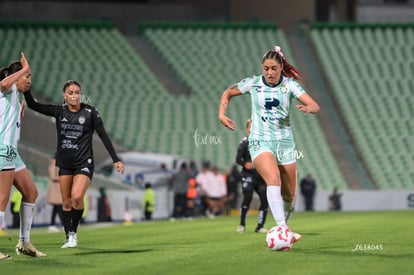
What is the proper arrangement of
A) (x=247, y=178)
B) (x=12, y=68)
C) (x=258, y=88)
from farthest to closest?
(x=247, y=178), (x=258, y=88), (x=12, y=68)

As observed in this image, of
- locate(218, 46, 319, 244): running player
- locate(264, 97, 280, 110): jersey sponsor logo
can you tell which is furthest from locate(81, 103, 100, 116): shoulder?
locate(264, 97, 280, 110): jersey sponsor logo

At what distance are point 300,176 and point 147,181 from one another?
7.65 meters

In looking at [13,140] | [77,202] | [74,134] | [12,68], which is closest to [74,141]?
[74,134]

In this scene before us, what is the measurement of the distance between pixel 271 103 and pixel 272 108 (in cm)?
7

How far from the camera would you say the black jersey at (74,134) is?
1520 centimetres

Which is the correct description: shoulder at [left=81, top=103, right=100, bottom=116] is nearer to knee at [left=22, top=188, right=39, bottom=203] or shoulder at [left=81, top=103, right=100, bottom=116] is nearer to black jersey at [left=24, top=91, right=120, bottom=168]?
black jersey at [left=24, top=91, right=120, bottom=168]

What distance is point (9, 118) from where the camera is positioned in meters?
13.4

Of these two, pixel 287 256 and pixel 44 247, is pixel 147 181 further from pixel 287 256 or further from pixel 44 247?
pixel 287 256

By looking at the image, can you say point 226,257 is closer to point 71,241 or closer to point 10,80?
point 10,80

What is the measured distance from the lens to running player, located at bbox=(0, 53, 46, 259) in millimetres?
13172

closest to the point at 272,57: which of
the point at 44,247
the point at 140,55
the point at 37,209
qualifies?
A: the point at 44,247

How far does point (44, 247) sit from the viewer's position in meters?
16.4

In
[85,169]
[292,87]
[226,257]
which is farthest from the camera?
[85,169]

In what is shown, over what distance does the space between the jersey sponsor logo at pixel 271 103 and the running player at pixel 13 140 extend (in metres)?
3.20
